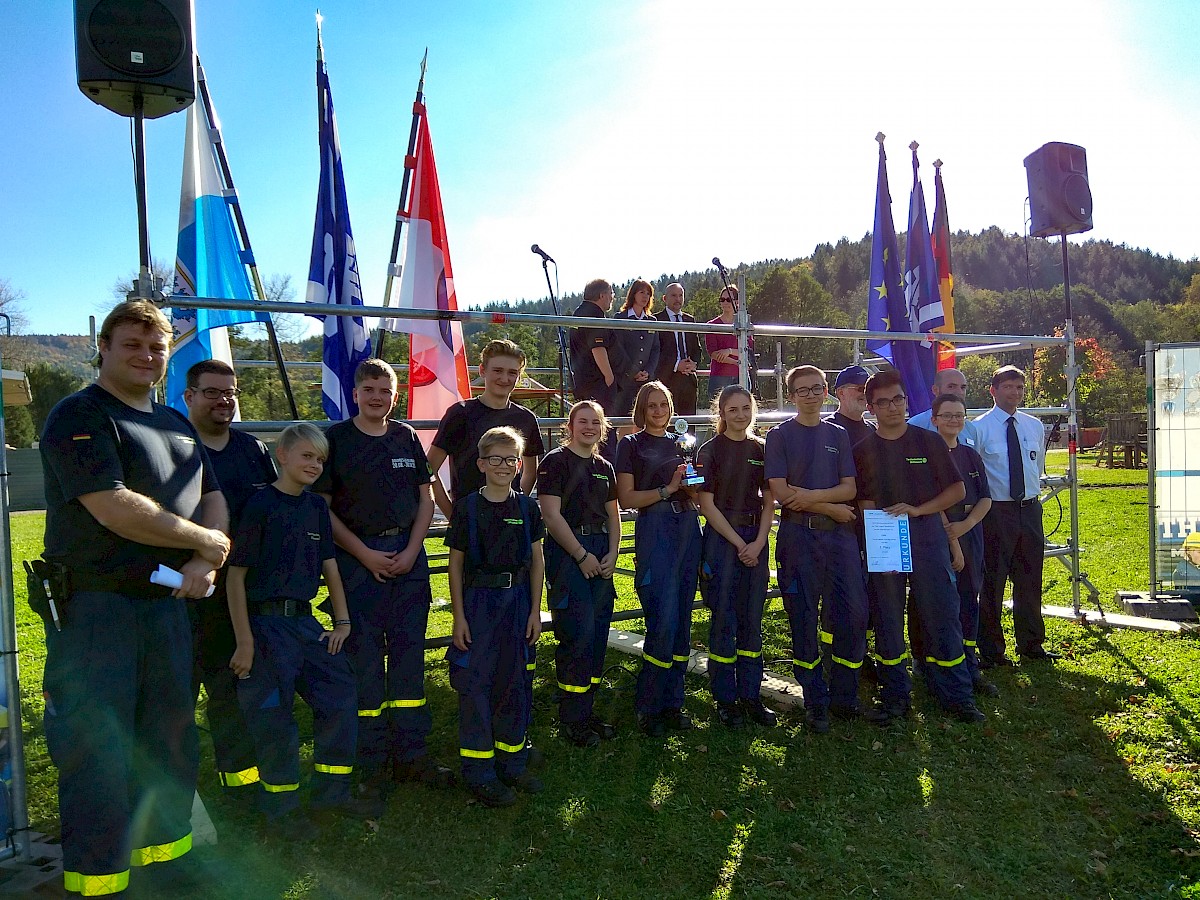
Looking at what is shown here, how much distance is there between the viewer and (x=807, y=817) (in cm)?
360

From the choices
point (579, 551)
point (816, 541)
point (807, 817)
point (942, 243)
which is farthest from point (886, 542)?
point (942, 243)

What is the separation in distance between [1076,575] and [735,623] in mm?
4371

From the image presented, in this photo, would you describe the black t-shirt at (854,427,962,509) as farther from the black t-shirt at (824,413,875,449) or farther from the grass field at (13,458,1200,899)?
the grass field at (13,458,1200,899)

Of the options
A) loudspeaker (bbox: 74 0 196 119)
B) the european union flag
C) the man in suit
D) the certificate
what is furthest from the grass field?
the european union flag

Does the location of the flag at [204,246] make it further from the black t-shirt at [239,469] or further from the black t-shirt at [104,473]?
the black t-shirt at [104,473]

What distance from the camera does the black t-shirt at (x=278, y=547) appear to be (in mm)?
3371

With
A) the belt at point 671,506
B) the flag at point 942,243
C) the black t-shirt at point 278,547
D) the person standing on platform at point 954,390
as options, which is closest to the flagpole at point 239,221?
the black t-shirt at point 278,547

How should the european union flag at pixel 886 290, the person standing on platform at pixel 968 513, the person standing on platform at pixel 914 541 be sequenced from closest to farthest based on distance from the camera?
the person standing on platform at pixel 914 541 < the person standing on platform at pixel 968 513 < the european union flag at pixel 886 290

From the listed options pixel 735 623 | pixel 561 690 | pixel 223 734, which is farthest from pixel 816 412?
pixel 223 734

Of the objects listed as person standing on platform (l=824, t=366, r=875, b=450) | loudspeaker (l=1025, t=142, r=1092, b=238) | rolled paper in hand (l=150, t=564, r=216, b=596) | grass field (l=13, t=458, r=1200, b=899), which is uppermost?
loudspeaker (l=1025, t=142, r=1092, b=238)

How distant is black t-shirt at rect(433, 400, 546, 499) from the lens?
166 inches

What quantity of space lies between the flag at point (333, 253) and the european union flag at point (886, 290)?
502cm

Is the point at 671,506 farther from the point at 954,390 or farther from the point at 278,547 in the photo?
the point at 954,390

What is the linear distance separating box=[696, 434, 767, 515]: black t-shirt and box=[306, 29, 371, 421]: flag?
2.39 meters
